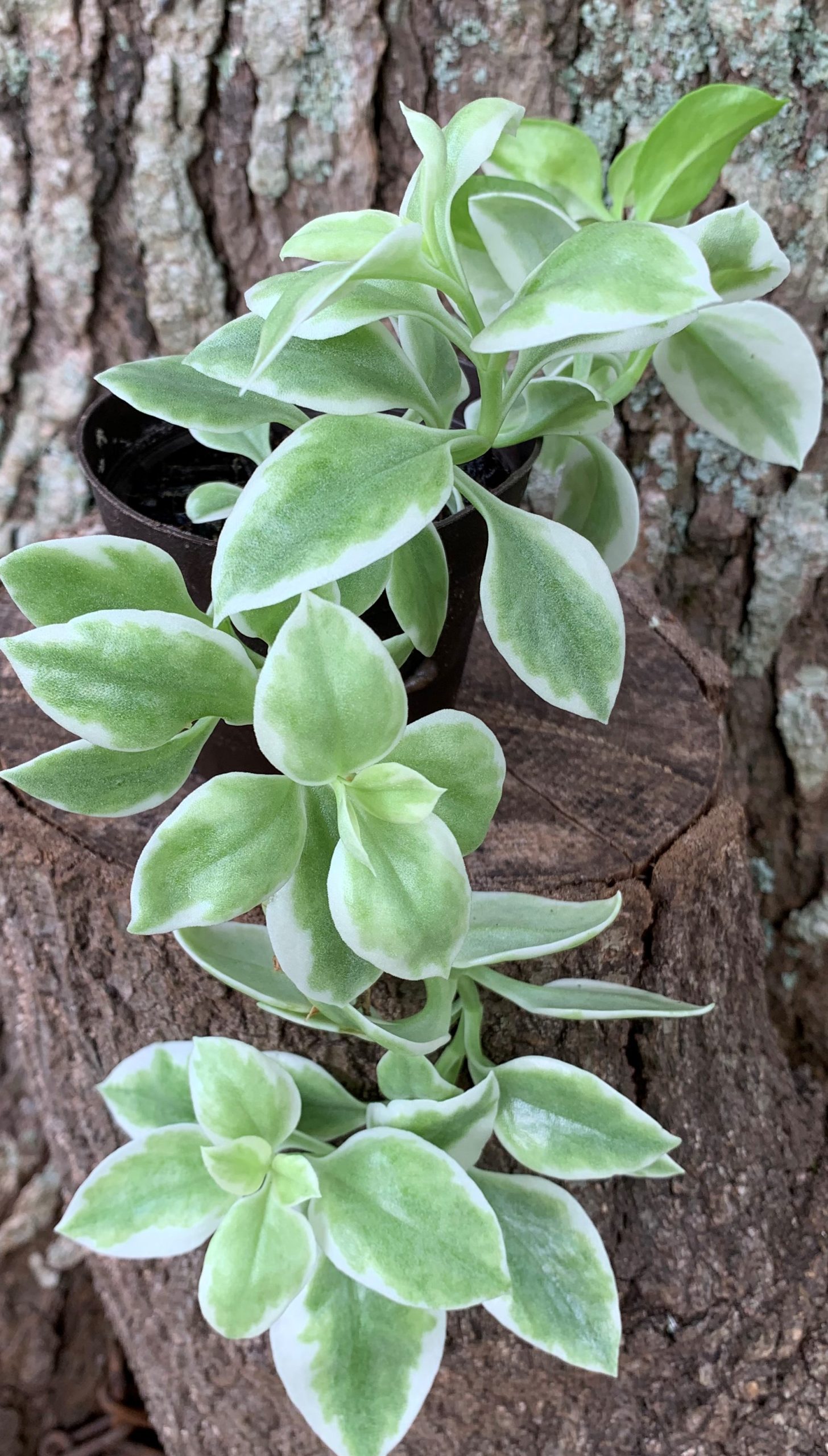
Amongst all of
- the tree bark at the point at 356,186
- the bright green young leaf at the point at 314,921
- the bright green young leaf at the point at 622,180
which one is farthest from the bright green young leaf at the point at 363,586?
the tree bark at the point at 356,186

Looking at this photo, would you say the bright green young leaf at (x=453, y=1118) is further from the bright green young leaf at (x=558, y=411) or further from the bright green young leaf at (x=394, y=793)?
the bright green young leaf at (x=558, y=411)

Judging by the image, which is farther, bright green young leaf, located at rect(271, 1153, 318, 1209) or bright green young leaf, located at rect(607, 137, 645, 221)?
bright green young leaf, located at rect(607, 137, 645, 221)

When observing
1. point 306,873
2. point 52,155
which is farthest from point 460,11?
point 306,873

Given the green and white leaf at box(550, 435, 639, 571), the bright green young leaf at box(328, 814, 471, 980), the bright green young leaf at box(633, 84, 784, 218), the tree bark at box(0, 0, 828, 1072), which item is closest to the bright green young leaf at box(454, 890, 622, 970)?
the bright green young leaf at box(328, 814, 471, 980)

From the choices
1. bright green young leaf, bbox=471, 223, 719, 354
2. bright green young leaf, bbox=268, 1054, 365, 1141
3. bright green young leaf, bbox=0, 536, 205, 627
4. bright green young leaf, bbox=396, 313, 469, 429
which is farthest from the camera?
bright green young leaf, bbox=268, 1054, 365, 1141

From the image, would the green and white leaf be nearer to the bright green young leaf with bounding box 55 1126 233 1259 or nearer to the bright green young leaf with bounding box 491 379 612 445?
the bright green young leaf with bounding box 491 379 612 445

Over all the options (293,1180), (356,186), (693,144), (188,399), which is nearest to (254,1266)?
(293,1180)

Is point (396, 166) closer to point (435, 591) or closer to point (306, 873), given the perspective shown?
point (435, 591)
